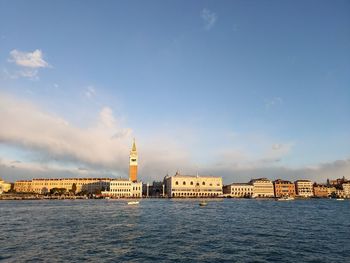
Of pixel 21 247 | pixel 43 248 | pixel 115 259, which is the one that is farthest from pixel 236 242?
pixel 21 247

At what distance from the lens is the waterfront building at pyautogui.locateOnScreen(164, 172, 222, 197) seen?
176750mm

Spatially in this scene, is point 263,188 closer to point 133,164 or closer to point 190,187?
point 190,187

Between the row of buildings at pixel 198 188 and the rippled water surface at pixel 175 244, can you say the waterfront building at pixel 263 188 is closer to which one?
the row of buildings at pixel 198 188

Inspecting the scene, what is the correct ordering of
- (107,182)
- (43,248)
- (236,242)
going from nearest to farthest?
(43,248) → (236,242) → (107,182)

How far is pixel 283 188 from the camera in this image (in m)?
189

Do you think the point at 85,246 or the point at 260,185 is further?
the point at 260,185

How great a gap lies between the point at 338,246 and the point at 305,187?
577ft

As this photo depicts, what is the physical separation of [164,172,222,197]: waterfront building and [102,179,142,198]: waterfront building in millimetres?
18455

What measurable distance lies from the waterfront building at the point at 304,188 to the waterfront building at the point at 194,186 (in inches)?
1807

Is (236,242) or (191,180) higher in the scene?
(191,180)

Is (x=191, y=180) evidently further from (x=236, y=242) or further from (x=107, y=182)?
(x=236, y=242)

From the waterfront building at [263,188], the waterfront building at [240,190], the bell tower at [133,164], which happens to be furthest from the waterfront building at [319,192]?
the bell tower at [133,164]

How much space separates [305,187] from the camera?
19025 cm

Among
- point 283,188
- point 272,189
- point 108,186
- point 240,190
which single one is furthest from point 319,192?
point 108,186
